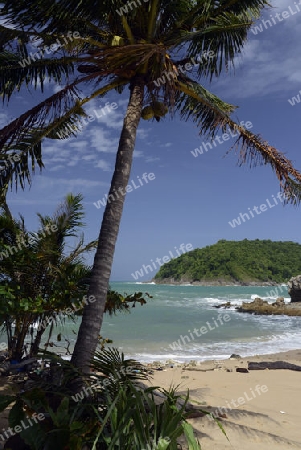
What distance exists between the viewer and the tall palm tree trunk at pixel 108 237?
530 cm

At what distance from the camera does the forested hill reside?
11994 centimetres

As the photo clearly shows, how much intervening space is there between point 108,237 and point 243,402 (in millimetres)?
5261

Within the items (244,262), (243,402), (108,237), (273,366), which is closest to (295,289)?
(273,366)

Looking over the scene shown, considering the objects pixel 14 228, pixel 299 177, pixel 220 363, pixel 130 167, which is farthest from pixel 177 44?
pixel 220 363

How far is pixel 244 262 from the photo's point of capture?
127312 mm

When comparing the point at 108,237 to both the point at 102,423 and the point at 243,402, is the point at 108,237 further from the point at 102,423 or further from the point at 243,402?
the point at 243,402

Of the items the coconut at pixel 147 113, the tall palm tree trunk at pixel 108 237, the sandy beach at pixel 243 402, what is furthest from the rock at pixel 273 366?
the coconut at pixel 147 113

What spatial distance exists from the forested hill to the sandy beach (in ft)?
362

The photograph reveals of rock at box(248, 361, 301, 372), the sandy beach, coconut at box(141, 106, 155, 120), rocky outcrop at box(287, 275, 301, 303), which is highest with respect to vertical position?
coconut at box(141, 106, 155, 120)

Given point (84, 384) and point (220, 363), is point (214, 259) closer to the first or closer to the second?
point (220, 363)

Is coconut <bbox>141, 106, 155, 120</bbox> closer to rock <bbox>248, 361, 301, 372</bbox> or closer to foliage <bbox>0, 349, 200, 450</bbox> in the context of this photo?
foliage <bbox>0, 349, 200, 450</bbox>

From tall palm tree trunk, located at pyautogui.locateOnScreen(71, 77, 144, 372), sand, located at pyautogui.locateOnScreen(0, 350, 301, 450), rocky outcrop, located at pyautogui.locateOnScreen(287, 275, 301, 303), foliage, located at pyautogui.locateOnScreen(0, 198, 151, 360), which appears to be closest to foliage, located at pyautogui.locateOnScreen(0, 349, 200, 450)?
tall palm tree trunk, located at pyautogui.locateOnScreen(71, 77, 144, 372)

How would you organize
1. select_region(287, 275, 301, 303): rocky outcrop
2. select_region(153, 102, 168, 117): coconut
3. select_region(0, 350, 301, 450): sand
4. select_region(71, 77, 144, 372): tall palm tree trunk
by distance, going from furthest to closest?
select_region(287, 275, 301, 303): rocky outcrop → select_region(153, 102, 168, 117): coconut → select_region(0, 350, 301, 450): sand → select_region(71, 77, 144, 372): tall palm tree trunk

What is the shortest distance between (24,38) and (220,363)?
12.3 m
